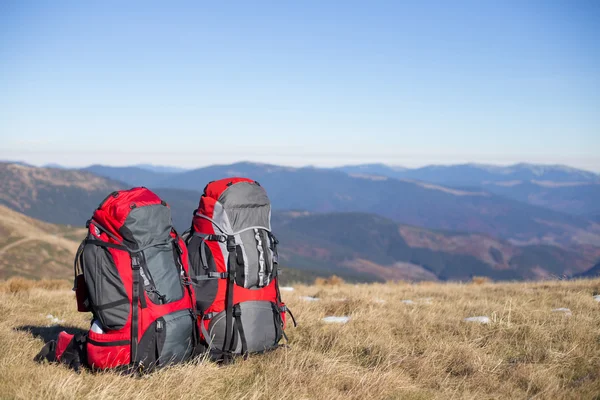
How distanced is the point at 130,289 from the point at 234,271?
43.5 inches

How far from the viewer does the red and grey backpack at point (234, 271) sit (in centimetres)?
510

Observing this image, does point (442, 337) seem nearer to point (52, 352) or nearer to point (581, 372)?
point (581, 372)

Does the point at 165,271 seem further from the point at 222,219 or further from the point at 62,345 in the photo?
the point at 62,345

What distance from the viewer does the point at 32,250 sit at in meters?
98.8

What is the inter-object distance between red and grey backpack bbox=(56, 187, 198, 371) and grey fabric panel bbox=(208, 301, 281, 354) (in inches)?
12.9

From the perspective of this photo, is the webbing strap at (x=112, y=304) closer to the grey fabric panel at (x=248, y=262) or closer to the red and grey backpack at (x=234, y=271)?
the red and grey backpack at (x=234, y=271)

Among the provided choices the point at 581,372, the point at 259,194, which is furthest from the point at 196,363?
the point at 581,372

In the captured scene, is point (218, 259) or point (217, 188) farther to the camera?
point (217, 188)

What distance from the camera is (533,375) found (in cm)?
457

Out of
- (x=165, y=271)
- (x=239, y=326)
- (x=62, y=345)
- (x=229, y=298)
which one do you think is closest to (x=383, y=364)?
(x=239, y=326)

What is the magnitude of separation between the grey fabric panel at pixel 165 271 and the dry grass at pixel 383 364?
74 centimetres

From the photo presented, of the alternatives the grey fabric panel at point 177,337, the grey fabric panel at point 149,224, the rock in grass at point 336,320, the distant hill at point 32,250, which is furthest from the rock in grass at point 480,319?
the distant hill at point 32,250

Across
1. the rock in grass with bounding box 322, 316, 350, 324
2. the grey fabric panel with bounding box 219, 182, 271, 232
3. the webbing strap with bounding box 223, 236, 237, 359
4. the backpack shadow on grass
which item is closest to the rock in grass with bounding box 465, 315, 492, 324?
the rock in grass with bounding box 322, 316, 350, 324

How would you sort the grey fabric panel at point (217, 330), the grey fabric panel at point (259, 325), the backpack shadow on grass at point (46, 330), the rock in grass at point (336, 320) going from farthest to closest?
1. the rock in grass at point (336, 320)
2. the backpack shadow on grass at point (46, 330)
3. the grey fabric panel at point (259, 325)
4. the grey fabric panel at point (217, 330)
